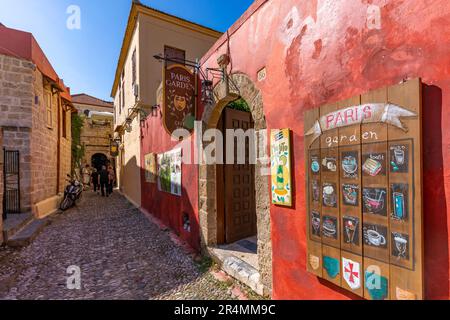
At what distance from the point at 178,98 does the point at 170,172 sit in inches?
92.3

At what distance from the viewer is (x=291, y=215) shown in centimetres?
252

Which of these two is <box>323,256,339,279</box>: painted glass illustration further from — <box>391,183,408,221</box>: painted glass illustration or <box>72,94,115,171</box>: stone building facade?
<box>72,94,115,171</box>: stone building facade

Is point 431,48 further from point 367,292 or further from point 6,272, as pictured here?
point 6,272

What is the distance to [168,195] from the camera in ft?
20.5

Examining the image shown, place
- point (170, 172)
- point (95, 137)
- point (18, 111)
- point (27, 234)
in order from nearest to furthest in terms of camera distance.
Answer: point (27, 234)
point (170, 172)
point (18, 111)
point (95, 137)

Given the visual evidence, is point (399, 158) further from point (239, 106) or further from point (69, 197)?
point (69, 197)

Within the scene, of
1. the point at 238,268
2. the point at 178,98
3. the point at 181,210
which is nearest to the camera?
the point at 238,268

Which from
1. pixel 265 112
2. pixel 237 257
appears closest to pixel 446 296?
A: pixel 265 112

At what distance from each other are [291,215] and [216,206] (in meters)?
1.96

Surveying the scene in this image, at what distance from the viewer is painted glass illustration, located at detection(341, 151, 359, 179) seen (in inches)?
73.2

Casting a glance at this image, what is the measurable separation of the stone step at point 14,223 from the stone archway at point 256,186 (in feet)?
13.3

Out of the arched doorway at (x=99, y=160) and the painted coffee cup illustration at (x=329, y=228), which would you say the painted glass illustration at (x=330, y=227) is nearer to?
the painted coffee cup illustration at (x=329, y=228)

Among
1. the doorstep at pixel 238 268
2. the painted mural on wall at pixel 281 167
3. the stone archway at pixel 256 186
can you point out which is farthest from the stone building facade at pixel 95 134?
the painted mural on wall at pixel 281 167

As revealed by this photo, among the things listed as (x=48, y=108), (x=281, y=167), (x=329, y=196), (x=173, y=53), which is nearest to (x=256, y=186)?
(x=281, y=167)
